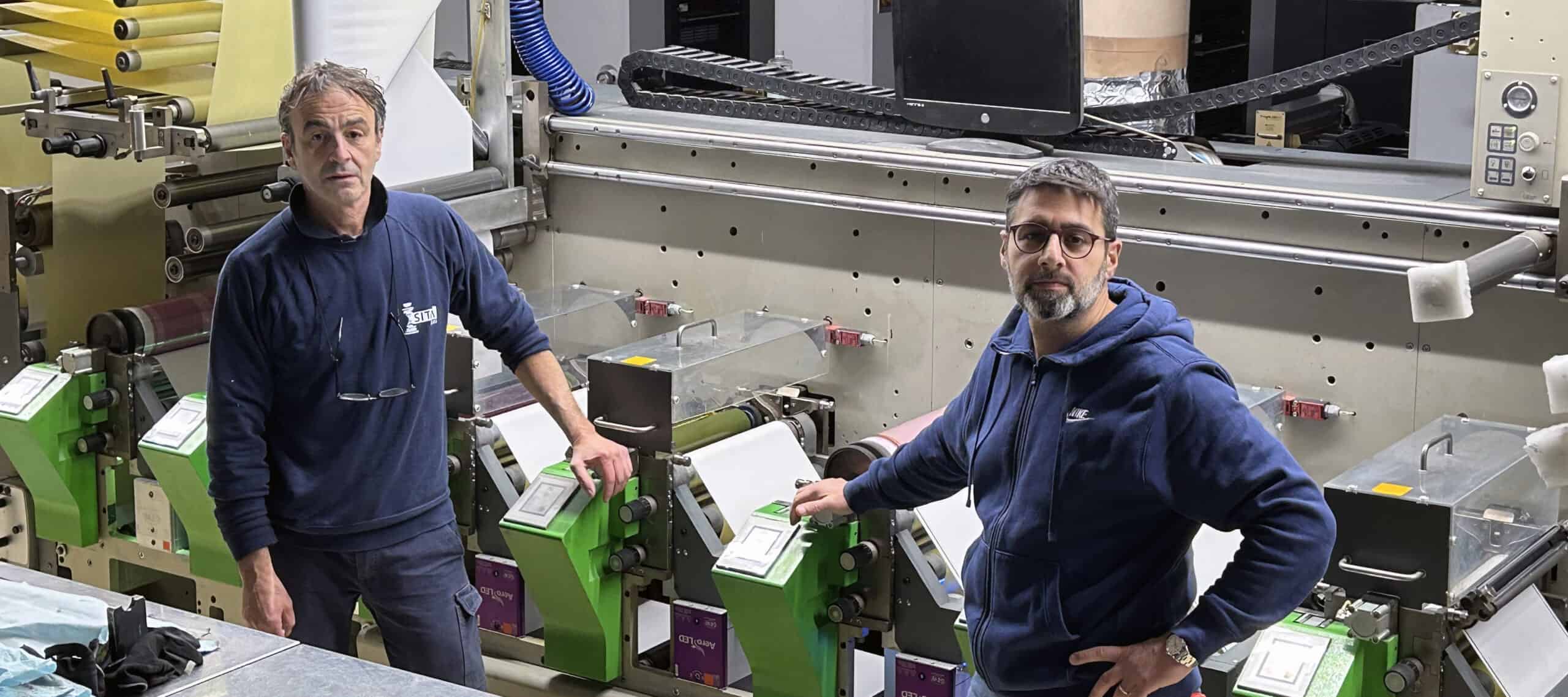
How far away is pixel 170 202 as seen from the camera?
447cm

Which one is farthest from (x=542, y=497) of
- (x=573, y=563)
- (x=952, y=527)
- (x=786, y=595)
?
(x=952, y=527)

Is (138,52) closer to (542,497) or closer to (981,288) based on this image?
(542,497)

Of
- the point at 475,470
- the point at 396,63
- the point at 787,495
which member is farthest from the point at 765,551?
the point at 396,63

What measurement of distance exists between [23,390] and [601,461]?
6.39 ft

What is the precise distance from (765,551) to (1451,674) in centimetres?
132

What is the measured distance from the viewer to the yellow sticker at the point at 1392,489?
3113 mm

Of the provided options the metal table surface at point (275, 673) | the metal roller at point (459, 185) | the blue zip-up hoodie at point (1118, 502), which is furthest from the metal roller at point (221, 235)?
the blue zip-up hoodie at point (1118, 502)

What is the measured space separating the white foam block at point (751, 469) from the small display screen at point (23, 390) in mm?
1761

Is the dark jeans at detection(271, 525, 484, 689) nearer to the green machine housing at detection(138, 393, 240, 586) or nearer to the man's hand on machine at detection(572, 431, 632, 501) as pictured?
the man's hand on machine at detection(572, 431, 632, 501)

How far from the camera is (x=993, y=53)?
4086 millimetres

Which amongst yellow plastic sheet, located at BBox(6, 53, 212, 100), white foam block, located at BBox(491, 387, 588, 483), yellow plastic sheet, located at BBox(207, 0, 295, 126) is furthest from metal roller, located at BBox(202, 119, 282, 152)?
white foam block, located at BBox(491, 387, 588, 483)

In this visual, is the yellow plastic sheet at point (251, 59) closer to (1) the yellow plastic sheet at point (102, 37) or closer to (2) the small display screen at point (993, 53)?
(1) the yellow plastic sheet at point (102, 37)

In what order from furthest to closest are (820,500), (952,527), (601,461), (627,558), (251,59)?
1. (251,59)
2. (627,558)
3. (952,527)
4. (601,461)
5. (820,500)

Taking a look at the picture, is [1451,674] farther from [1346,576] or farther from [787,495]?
[787,495]
